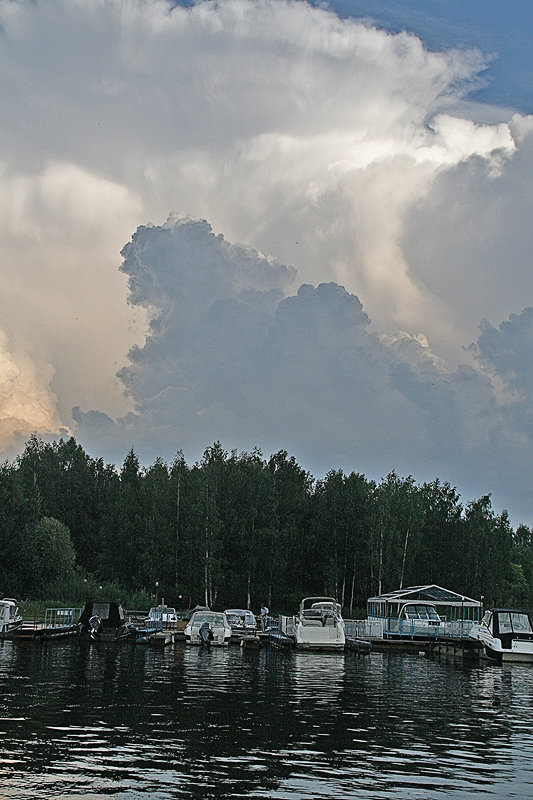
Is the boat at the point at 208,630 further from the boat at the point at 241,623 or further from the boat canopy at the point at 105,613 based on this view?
the boat canopy at the point at 105,613

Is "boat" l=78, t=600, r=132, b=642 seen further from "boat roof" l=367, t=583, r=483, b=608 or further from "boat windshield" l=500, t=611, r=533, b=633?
"boat windshield" l=500, t=611, r=533, b=633

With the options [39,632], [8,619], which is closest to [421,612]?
[39,632]

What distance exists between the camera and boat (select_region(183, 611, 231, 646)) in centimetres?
5422

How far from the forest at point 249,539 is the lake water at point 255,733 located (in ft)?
167

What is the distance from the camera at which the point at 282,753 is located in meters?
18.5

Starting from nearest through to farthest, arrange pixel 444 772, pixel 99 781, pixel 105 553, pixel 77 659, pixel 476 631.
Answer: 1. pixel 99 781
2. pixel 444 772
3. pixel 77 659
4. pixel 476 631
5. pixel 105 553

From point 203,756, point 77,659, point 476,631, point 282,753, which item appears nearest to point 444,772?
point 282,753

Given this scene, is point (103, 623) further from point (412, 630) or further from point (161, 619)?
point (412, 630)

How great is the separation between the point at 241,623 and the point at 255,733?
4498 centimetres

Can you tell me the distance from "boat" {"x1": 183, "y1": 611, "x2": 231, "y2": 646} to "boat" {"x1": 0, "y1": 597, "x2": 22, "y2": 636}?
11.8 m

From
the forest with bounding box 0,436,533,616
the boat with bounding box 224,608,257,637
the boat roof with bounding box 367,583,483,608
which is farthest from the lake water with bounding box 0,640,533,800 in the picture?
the forest with bounding box 0,436,533,616

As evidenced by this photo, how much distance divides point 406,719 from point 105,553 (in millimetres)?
81891

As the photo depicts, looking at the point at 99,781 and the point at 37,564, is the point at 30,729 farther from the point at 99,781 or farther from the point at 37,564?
the point at 37,564

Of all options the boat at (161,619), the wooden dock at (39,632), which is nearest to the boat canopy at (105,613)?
the wooden dock at (39,632)
